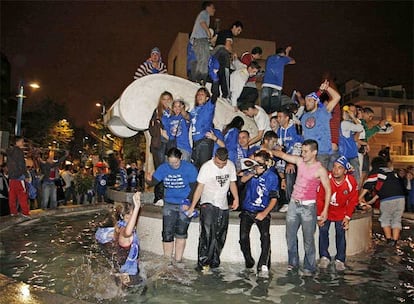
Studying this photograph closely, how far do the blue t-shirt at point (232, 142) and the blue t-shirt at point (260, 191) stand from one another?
4.15ft

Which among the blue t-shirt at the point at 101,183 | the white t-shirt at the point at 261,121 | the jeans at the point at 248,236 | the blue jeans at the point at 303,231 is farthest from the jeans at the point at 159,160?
the blue t-shirt at the point at 101,183

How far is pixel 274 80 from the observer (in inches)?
385

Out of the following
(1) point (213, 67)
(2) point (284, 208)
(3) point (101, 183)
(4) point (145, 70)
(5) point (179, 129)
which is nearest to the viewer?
(5) point (179, 129)

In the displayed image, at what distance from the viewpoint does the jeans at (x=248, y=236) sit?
19.7ft

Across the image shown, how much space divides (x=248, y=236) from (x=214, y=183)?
975mm

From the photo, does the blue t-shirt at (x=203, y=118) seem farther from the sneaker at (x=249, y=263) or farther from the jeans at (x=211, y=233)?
the sneaker at (x=249, y=263)

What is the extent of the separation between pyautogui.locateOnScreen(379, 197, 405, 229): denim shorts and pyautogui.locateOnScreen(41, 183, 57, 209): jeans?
31.9 ft

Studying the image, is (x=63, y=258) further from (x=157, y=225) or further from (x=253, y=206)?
(x=253, y=206)

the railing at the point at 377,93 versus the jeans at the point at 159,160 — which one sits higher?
the railing at the point at 377,93

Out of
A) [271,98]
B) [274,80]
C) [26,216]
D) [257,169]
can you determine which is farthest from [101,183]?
[257,169]

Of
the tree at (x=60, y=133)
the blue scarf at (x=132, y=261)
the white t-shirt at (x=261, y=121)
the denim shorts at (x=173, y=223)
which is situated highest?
the tree at (x=60, y=133)

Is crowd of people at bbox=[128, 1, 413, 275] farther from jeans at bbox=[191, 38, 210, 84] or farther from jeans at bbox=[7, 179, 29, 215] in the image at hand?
jeans at bbox=[7, 179, 29, 215]

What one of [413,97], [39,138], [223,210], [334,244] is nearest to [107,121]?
[223,210]

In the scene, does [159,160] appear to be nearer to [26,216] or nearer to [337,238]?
[337,238]
